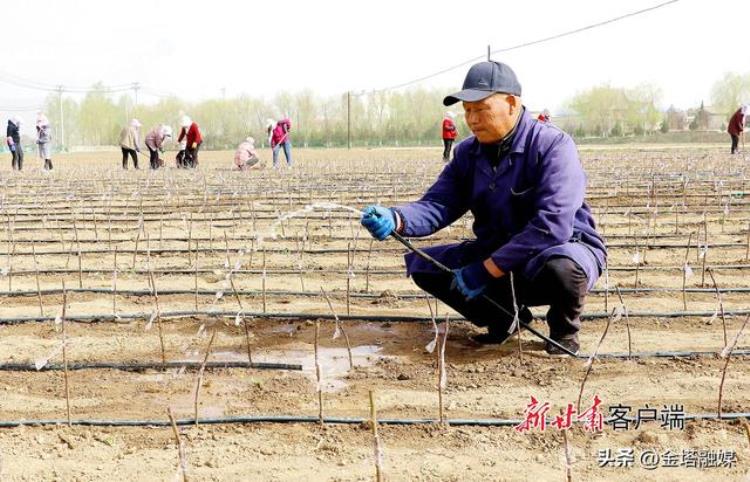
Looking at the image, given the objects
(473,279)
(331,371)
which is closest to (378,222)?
(473,279)

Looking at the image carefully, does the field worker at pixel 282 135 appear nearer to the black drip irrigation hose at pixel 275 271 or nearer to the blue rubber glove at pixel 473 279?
the black drip irrigation hose at pixel 275 271

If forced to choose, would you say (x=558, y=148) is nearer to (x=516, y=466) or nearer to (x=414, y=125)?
(x=516, y=466)

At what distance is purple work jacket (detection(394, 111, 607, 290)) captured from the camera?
2945 mm

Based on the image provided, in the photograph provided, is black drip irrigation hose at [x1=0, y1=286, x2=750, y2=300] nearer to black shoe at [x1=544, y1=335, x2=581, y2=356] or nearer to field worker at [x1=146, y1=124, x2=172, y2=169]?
black shoe at [x1=544, y1=335, x2=581, y2=356]

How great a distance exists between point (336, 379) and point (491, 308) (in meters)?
0.82

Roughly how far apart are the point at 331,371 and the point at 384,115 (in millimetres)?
62965

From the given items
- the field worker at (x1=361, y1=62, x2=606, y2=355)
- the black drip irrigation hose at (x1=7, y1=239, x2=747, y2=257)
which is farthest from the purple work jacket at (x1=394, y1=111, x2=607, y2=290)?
the black drip irrigation hose at (x1=7, y1=239, x2=747, y2=257)

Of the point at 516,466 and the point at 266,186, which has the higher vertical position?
the point at 266,186

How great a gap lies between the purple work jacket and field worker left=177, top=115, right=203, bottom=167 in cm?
1246

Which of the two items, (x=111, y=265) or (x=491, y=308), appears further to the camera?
(x=111, y=265)

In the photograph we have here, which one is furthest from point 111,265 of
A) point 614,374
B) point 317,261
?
point 614,374

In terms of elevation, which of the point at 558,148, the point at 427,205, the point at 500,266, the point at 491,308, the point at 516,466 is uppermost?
the point at 558,148

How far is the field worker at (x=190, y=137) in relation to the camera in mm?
15281

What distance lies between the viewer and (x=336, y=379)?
10.0ft
